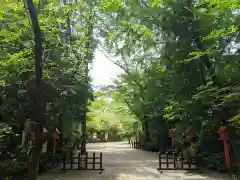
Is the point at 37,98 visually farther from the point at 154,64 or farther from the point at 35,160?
the point at 154,64

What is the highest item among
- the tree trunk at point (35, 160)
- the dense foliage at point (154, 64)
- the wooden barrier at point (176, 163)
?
the dense foliage at point (154, 64)

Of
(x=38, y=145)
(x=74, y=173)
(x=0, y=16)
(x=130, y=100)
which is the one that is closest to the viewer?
(x=38, y=145)

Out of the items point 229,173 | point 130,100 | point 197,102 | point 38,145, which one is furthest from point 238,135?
point 130,100

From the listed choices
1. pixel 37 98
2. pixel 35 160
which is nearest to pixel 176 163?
pixel 35 160

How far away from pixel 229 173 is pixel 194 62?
14.0ft

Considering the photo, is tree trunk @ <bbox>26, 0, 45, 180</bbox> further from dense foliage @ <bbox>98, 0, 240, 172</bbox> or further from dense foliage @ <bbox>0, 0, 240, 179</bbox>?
dense foliage @ <bbox>98, 0, 240, 172</bbox>

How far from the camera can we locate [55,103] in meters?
8.47

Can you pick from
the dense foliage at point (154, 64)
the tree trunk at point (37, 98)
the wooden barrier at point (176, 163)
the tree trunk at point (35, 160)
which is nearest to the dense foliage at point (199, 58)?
the dense foliage at point (154, 64)

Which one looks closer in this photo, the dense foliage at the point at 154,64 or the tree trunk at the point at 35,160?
the tree trunk at the point at 35,160

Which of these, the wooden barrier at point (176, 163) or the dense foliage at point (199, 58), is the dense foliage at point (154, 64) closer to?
the dense foliage at point (199, 58)

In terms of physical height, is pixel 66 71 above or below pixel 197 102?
above

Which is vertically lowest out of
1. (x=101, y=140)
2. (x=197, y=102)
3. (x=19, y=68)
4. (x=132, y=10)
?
(x=101, y=140)

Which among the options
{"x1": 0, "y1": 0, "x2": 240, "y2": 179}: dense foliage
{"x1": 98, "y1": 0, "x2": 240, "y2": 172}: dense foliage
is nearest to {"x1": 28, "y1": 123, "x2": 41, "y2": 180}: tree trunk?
{"x1": 0, "y1": 0, "x2": 240, "y2": 179}: dense foliage

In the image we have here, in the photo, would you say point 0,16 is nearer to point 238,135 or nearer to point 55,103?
point 55,103
